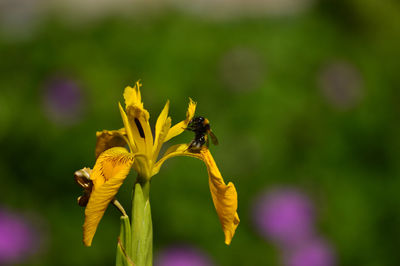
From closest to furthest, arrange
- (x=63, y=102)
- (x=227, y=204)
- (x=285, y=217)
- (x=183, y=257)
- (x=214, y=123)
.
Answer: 1. (x=227, y=204)
2. (x=183, y=257)
3. (x=285, y=217)
4. (x=63, y=102)
5. (x=214, y=123)

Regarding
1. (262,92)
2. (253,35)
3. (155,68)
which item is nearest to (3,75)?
(155,68)

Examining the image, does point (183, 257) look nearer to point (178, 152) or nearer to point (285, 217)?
point (285, 217)

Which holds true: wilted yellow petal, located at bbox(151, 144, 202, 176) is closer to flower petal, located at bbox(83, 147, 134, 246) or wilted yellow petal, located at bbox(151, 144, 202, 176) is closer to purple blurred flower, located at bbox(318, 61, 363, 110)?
flower petal, located at bbox(83, 147, 134, 246)

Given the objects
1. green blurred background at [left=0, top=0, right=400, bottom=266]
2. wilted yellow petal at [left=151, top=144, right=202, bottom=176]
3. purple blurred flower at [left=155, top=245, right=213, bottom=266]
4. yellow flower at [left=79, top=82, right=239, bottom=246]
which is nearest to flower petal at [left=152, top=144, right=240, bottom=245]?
yellow flower at [left=79, top=82, right=239, bottom=246]

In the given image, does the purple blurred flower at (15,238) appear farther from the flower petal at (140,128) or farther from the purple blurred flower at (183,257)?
the flower petal at (140,128)

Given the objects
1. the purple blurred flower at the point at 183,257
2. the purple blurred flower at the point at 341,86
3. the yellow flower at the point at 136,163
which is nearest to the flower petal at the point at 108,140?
the yellow flower at the point at 136,163

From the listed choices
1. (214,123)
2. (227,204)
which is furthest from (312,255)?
(227,204)
